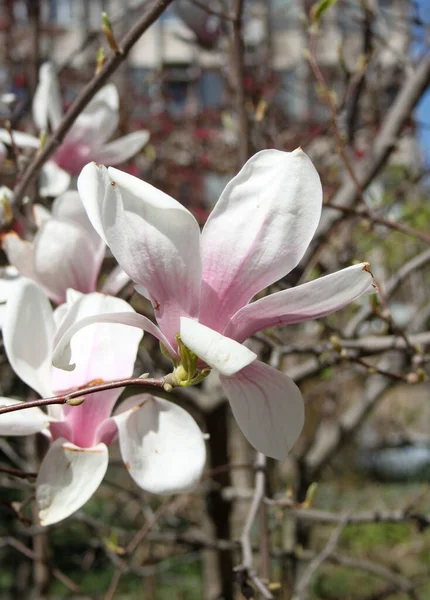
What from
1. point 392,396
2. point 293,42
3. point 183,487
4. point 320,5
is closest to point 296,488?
point 320,5

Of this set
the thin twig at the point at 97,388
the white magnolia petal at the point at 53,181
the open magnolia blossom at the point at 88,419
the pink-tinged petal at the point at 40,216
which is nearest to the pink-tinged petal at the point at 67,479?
the open magnolia blossom at the point at 88,419

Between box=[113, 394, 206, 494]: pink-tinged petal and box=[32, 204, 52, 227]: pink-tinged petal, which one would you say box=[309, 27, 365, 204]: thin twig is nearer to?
box=[32, 204, 52, 227]: pink-tinged petal

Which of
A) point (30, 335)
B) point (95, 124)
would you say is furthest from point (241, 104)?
point (30, 335)

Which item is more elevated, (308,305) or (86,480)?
(308,305)

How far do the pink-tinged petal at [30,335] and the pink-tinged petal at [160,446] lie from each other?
0.29 feet

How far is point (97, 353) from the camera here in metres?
0.58

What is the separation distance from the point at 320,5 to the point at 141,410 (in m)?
0.75

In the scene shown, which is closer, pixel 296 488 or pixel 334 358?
pixel 334 358

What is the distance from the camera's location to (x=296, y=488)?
1.90m

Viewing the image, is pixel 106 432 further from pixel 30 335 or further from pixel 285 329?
pixel 285 329

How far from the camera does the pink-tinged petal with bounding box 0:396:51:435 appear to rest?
536 millimetres

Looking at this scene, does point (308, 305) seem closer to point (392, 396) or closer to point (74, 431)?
point (74, 431)

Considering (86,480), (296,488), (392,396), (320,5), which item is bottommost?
(392,396)

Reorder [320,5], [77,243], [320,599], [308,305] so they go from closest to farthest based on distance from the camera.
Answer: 1. [308,305]
2. [77,243]
3. [320,5]
4. [320,599]
